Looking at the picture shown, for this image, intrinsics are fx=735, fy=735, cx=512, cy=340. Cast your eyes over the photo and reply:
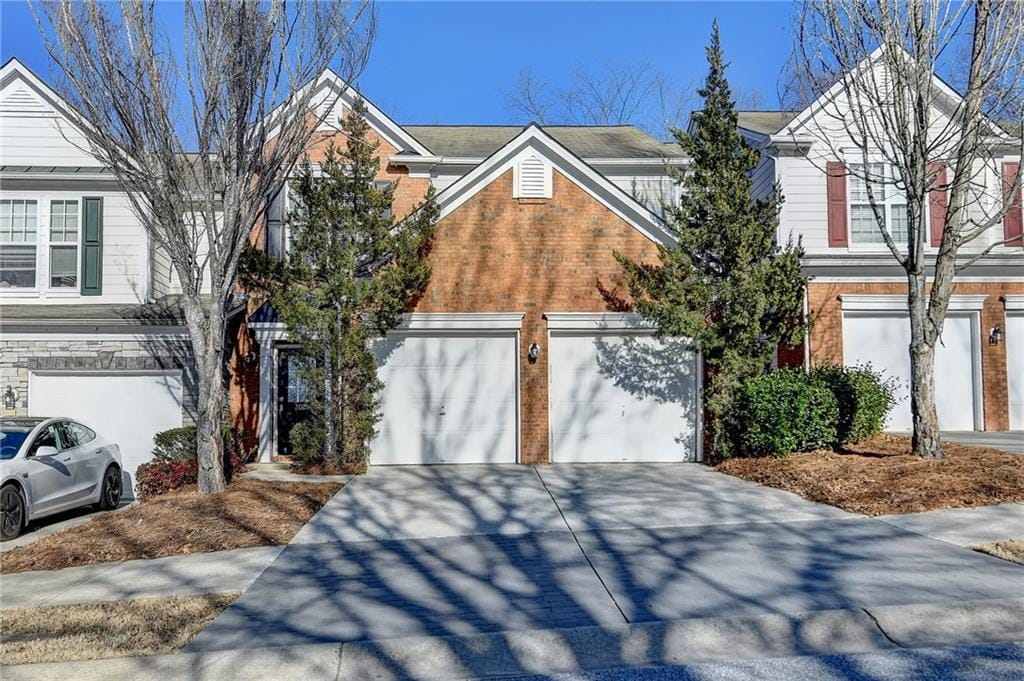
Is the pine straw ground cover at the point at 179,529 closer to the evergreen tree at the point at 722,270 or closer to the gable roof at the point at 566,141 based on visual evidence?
the evergreen tree at the point at 722,270

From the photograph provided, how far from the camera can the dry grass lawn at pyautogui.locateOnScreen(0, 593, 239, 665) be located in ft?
16.5

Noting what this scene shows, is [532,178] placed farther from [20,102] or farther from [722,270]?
[20,102]

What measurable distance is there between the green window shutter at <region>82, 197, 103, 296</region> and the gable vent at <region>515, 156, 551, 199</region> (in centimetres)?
818

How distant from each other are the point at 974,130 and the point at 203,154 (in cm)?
1033

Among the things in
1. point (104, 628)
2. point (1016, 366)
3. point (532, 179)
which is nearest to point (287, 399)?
point (532, 179)

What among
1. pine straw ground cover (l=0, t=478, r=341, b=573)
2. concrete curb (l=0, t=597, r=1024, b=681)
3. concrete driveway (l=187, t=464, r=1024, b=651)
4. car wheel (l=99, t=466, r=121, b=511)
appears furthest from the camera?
car wheel (l=99, t=466, r=121, b=511)

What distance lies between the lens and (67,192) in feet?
47.3

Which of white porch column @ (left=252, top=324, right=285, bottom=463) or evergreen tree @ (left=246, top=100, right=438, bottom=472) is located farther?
white porch column @ (left=252, top=324, right=285, bottom=463)

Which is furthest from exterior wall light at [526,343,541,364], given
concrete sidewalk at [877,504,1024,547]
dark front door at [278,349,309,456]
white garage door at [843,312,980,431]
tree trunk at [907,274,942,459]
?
white garage door at [843,312,980,431]

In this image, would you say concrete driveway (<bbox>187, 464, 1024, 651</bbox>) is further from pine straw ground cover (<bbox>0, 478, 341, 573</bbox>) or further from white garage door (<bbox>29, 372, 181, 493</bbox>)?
white garage door (<bbox>29, 372, 181, 493</bbox>)

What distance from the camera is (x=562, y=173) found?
1352cm

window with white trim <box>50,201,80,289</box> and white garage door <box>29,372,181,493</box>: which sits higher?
window with white trim <box>50,201,80,289</box>

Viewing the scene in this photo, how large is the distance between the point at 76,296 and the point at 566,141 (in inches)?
460

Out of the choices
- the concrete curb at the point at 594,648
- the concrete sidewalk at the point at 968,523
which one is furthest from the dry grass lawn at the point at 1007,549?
the concrete curb at the point at 594,648
